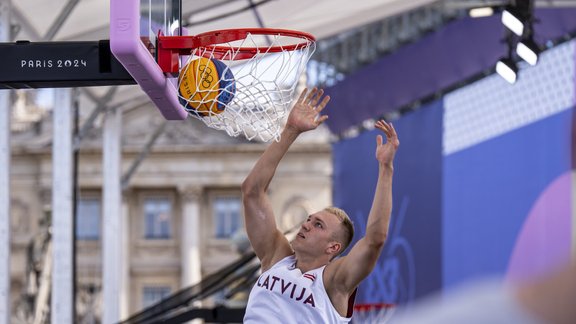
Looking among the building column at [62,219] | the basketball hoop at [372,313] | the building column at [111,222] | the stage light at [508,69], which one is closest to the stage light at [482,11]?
the stage light at [508,69]

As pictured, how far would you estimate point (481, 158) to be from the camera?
634 inches

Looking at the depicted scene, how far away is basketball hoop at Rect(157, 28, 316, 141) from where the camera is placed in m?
7.48

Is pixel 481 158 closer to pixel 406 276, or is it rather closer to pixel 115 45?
pixel 406 276

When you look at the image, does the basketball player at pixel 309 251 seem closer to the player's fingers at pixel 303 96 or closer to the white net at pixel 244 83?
the player's fingers at pixel 303 96

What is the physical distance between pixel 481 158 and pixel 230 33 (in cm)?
900

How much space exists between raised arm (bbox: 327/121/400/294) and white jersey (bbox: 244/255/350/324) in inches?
3.7

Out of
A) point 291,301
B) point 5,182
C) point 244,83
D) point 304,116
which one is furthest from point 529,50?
point 291,301

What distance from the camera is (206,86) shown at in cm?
746

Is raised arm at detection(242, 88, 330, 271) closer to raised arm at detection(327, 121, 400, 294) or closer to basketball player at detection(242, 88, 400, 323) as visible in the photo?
basketball player at detection(242, 88, 400, 323)

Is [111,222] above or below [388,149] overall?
above

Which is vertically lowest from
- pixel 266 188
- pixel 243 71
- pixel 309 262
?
pixel 309 262

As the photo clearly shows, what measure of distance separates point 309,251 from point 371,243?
0.33 meters

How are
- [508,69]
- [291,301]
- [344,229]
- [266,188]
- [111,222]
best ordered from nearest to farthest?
[291,301], [344,229], [266,188], [508,69], [111,222]

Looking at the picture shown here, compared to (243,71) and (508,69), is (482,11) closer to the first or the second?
(508,69)
